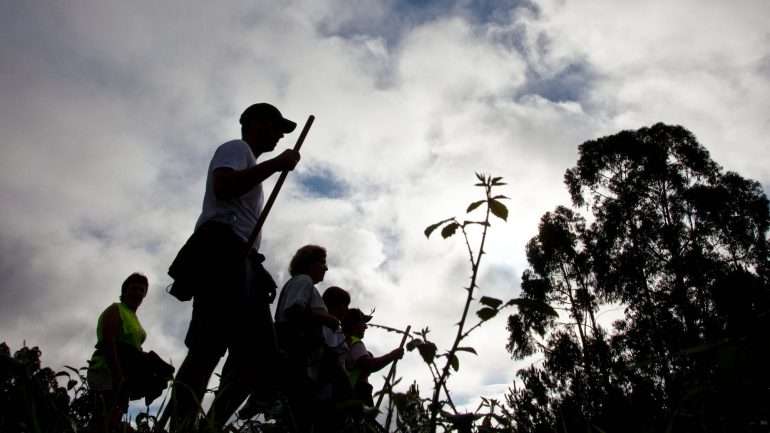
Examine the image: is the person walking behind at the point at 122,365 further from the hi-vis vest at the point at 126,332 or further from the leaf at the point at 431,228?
the leaf at the point at 431,228

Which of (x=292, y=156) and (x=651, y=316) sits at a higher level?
(x=651, y=316)

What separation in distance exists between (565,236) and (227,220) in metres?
18.1

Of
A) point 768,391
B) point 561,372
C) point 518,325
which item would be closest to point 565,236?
point 518,325

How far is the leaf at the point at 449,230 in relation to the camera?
4.61ft

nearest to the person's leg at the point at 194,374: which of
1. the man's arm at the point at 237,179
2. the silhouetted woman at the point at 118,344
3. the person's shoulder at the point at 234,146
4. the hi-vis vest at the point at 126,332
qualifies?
the silhouetted woman at the point at 118,344

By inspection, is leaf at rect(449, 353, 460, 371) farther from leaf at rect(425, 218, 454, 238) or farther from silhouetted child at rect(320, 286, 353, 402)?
silhouetted child at rect(320, 286, 353, 402)

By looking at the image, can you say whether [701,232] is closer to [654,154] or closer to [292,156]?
[654,154]

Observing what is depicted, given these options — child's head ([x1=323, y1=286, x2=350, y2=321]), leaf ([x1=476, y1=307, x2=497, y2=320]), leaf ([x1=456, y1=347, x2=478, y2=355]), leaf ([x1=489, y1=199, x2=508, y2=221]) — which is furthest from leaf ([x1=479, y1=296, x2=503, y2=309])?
child's head ([x1=323, y1=286, x2=350, y2=321])

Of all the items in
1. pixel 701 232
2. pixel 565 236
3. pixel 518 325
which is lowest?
pixel 518 325

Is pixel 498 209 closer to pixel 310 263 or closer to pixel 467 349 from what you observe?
pixel 467 349

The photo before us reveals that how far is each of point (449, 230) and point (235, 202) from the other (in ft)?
4.85

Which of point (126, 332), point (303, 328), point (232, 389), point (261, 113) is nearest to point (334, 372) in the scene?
point (303, 328)

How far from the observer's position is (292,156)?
270 cm

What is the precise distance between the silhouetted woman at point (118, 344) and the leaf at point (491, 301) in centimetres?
151
